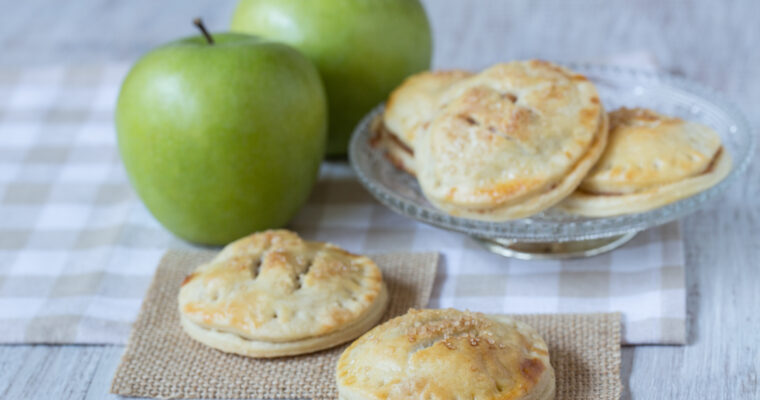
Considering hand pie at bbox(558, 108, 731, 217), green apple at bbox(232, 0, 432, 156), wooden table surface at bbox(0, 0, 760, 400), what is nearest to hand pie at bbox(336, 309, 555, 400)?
wooden table surface at bbox(0, 0, 760, 400)

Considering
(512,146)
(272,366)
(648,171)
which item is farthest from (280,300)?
(648,171)

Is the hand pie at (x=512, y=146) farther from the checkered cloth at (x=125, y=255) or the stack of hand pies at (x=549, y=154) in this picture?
the checkered cloth at (x=125, y=255)

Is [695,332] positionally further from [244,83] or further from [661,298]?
[244,83]

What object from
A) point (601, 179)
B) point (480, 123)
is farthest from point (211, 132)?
point (601, 179)

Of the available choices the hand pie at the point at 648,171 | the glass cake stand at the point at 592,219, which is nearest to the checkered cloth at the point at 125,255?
the glass cake stand at the point at 592,219

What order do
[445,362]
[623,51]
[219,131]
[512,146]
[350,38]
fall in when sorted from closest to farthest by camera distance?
1. [445,362]
2. [512,146]
3. [219,131]
4. [350,38]
5. [623,51]

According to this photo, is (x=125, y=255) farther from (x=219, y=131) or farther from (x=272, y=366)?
(x=272, y=366)
